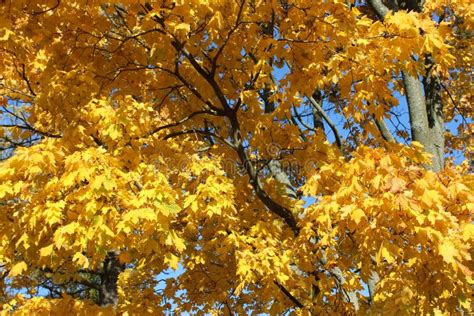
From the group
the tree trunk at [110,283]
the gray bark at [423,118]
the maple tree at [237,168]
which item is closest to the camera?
the maple tree at [237,168]

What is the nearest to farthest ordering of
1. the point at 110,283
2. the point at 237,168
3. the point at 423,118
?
the point at 423,118 → the point at 237,168 → the point at 110,283

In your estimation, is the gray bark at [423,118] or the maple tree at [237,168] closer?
the maple tree at [237,168]

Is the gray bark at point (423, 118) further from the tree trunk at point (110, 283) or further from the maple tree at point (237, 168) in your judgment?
the tree trunk at point (110, 283)

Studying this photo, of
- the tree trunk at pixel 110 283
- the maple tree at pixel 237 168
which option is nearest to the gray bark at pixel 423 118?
the maple tree at pixel 237 168

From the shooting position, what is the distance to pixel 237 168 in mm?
6719

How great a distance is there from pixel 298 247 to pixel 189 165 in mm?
1603

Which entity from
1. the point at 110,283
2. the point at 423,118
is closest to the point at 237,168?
the point at 423,118

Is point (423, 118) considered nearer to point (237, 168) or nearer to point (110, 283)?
point (237, 168)

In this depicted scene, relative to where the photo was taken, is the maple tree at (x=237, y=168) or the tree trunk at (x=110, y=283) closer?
the maple tree at (x=237, y=168)

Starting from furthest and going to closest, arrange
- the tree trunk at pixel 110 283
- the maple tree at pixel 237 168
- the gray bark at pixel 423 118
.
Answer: the tree trunk at pixel 110 283
the gray bark at pixel 423 118
the maple tree at pixel 237 168

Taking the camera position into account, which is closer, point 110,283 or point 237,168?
point 237,168

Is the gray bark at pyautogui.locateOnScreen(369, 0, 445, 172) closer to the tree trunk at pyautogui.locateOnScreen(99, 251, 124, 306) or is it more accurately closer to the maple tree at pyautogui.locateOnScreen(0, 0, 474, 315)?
the maple tree at pyautogui.locateOnScreen(0, 0, 474, 315)

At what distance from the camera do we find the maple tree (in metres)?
3.45

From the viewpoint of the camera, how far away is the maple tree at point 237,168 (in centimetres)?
345
